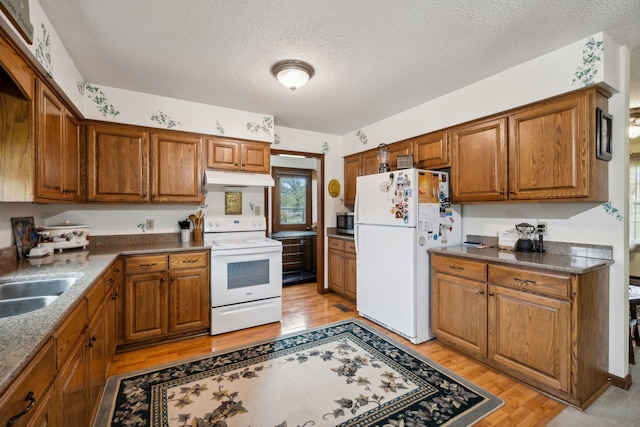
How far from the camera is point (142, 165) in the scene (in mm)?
2928

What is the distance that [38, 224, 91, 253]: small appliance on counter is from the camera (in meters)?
2.39

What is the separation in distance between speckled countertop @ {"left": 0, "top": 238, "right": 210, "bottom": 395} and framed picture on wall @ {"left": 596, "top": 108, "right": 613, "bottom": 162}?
3.02m

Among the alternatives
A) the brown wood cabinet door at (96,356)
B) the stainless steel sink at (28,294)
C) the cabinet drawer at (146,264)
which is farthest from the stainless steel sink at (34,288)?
the cabinet drawer at (146,264)

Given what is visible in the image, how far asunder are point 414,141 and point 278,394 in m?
2.74

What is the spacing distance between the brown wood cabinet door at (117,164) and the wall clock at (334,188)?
2.38 metres

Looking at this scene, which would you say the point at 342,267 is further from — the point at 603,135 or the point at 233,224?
the point at 603,135

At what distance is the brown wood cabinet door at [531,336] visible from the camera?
6.15 ft

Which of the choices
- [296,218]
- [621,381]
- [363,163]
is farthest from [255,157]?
[621,381]

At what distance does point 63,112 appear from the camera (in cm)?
223

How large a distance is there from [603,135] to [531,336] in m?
1.46

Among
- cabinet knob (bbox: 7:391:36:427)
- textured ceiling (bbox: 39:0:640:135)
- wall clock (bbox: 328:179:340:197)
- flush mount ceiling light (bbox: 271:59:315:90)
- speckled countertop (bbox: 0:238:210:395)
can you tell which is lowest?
cabinet knob (bbox: 7:391:36:427)

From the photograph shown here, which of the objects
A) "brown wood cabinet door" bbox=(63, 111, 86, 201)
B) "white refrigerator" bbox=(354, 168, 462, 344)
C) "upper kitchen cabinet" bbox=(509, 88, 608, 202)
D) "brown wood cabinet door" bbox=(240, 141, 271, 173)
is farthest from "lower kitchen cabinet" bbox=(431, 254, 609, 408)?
"brown wood cabinet door" bbox=(63, 111, 86, 201)

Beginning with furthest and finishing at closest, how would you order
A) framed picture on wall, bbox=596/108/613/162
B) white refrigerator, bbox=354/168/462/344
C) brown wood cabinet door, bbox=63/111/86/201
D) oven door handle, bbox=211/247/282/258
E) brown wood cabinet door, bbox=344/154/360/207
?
brown wood cabinet door, bbox=344/154/360/207, oven door handle, bbox=211/247/282/258, white refrigerator, bbox=354/168/462/344, brown wood cabinet door, bbox=63/111/86/201, framed picture on wall, bbox=596/108/613/162

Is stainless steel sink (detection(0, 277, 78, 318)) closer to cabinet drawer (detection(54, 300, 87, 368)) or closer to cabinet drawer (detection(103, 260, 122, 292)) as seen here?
cabinet drawer (detection(54, 300, 87, 368))
